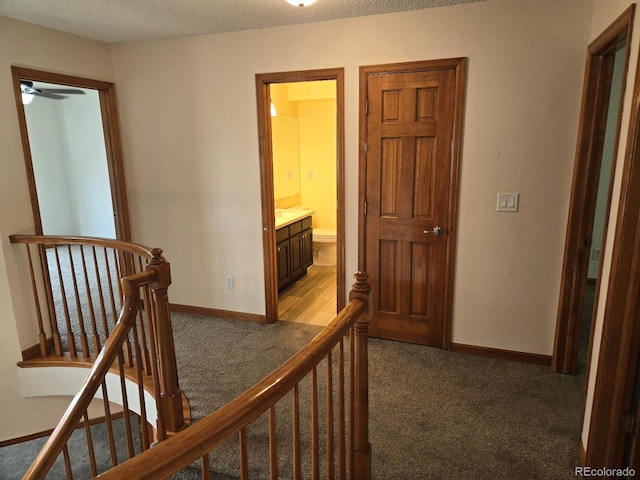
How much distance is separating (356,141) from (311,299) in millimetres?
1864

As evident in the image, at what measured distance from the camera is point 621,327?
1.71 metres

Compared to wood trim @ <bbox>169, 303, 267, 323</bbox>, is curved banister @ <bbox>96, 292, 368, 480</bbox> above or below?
above

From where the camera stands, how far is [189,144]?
359 cm

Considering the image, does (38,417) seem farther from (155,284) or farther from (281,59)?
(281,59)

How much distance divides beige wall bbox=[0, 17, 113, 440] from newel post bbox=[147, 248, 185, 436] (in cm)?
150

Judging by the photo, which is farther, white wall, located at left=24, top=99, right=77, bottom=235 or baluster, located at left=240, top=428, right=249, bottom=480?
white wall, located at left=24, top=99, right=77, bottom=235

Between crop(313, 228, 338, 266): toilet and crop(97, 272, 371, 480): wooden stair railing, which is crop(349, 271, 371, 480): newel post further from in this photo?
crop(313, 228, 338, 266): toilet

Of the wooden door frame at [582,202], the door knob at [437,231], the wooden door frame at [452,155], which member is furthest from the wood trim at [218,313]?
the wooden door frame at [582,202]

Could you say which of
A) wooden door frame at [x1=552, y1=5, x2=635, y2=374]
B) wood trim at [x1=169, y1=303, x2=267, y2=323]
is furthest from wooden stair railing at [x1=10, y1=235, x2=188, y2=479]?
wooden door frame at [x1=552, y1=5, x2=635, y2=374]

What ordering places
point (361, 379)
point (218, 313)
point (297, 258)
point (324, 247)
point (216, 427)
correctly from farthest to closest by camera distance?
point (324, 247), point (297, 258), point (218, 313), point (361, 379), point (216, 427)

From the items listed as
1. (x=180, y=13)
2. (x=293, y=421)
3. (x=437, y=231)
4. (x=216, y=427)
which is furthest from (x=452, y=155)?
(x=216, y=427)

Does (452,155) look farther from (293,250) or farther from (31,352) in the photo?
(31,352)

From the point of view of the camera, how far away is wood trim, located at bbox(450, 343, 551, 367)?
2.89 m

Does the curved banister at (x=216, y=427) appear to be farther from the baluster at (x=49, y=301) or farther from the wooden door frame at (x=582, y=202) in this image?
the baluster at (x=49, y=301)
